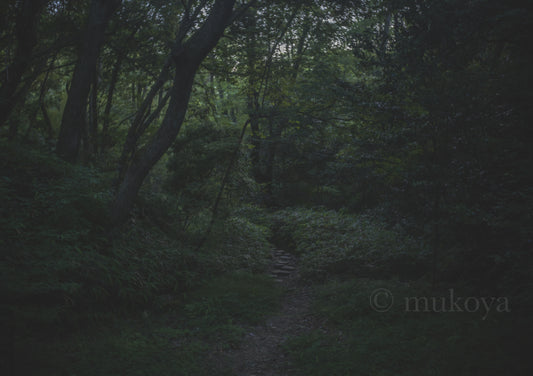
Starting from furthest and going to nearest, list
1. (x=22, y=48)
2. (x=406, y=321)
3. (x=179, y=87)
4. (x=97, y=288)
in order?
(x=22, y=48)
(x=179, y=87)
(x=97, y=288)
(x=406, y=321)

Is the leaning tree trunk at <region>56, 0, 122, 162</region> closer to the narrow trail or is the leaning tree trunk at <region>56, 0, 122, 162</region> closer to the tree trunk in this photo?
the tree trunk

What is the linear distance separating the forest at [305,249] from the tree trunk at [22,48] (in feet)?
0.11

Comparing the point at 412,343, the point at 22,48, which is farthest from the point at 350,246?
the point at 22,48

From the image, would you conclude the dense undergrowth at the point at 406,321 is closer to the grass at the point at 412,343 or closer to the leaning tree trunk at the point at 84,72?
the grass at the point at 412,343

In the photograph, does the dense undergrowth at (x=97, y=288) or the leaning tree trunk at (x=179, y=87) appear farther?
the leaning tree trunk at (x=179, y=87)

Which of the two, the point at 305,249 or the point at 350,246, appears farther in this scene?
the point at 305,249

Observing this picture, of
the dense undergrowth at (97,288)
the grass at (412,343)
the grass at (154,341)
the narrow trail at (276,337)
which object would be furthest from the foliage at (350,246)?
the grass at (154,341)

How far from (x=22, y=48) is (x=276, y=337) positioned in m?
7.76

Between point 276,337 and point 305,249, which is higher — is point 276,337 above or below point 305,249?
below

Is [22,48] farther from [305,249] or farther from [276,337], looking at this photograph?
[305,249]

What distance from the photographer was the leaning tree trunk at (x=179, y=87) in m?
6.30

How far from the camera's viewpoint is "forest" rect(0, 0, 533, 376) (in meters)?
3.90

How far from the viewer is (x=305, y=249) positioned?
388 inches

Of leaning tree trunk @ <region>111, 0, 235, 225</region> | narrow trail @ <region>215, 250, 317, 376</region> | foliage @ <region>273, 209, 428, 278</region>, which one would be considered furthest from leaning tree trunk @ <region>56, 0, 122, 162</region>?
foliage @ <region>273, 209, 428, 278</region>
